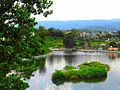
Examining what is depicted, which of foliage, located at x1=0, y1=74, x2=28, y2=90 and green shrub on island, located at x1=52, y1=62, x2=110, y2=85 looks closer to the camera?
foliage, located at x1=0, y1=74, x2=28, y2=90

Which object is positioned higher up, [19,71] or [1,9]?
[1,9]

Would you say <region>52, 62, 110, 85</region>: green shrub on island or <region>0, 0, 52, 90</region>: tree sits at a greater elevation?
<region>0, 0, 52, 90</region>: tree

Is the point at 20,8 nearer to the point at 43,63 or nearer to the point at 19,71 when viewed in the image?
the point at 19,71

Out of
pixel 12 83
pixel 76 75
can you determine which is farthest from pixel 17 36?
pixel 76 75

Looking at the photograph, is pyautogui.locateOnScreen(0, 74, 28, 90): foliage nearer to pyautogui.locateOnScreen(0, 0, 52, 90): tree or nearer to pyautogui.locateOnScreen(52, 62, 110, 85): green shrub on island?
pyautogui.locateOnScreen(0, 0, 52, 90): tree

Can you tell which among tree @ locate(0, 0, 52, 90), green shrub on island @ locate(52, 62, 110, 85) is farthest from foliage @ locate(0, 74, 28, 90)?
green shrub on island @ locate(52, 62, 110, 85)

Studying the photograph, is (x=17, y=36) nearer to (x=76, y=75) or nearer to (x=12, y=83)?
(x=12, y=83)

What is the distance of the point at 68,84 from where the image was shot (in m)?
38.6

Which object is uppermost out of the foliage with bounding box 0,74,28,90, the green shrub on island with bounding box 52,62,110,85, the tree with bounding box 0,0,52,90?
the tree with bounding box 0,0,52,90

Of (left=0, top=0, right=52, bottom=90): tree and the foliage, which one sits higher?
(left=0, top=0, right=52, bottom=90): tree

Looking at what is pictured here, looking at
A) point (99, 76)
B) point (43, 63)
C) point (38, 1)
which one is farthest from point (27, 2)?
point (43, 63)

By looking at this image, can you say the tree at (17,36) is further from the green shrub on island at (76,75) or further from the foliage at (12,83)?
the green shrub on island at (76,75)

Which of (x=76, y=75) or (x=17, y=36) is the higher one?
(x=17, y=36)

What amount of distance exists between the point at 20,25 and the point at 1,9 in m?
0.70
